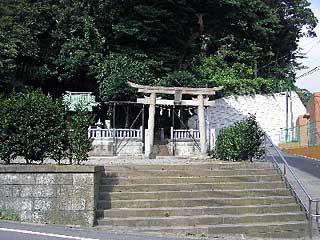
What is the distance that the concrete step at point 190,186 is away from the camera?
10.7m

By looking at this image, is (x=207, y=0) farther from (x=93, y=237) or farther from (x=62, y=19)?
(x=93, y=237)

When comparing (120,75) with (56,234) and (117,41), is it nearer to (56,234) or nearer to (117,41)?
(117,41)

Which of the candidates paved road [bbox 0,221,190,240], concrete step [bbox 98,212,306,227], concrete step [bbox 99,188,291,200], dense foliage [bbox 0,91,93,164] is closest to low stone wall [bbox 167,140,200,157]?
concrete step [bbox 99,188,291,200]

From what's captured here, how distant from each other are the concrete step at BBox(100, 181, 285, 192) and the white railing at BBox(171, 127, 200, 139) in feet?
41.2

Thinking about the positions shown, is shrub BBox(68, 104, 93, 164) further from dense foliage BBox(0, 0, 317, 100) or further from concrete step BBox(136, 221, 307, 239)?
dense foliage BBox(0, 0, 317, 100)

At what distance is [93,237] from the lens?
813cm

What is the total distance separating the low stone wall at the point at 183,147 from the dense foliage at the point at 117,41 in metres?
3.27

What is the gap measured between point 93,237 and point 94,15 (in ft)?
70.6

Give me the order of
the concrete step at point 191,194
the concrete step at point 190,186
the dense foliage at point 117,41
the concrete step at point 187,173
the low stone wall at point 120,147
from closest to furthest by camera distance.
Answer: the concrete step at point 191,194
the concrete step at point 190,186
the concrete step at point 187,173
the low stone wall at point 120,147
the dense foliage at point 117,41

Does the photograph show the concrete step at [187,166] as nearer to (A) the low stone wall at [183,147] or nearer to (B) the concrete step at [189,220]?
(B) the concrete step at [189,220]

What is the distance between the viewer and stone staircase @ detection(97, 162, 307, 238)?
31.5 feet

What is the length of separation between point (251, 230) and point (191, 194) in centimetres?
167

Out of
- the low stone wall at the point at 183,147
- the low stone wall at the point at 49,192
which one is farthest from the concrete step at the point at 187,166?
the low stone wall at the point at 183,147

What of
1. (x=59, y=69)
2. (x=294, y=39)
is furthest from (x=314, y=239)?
(x=294, y=39)
